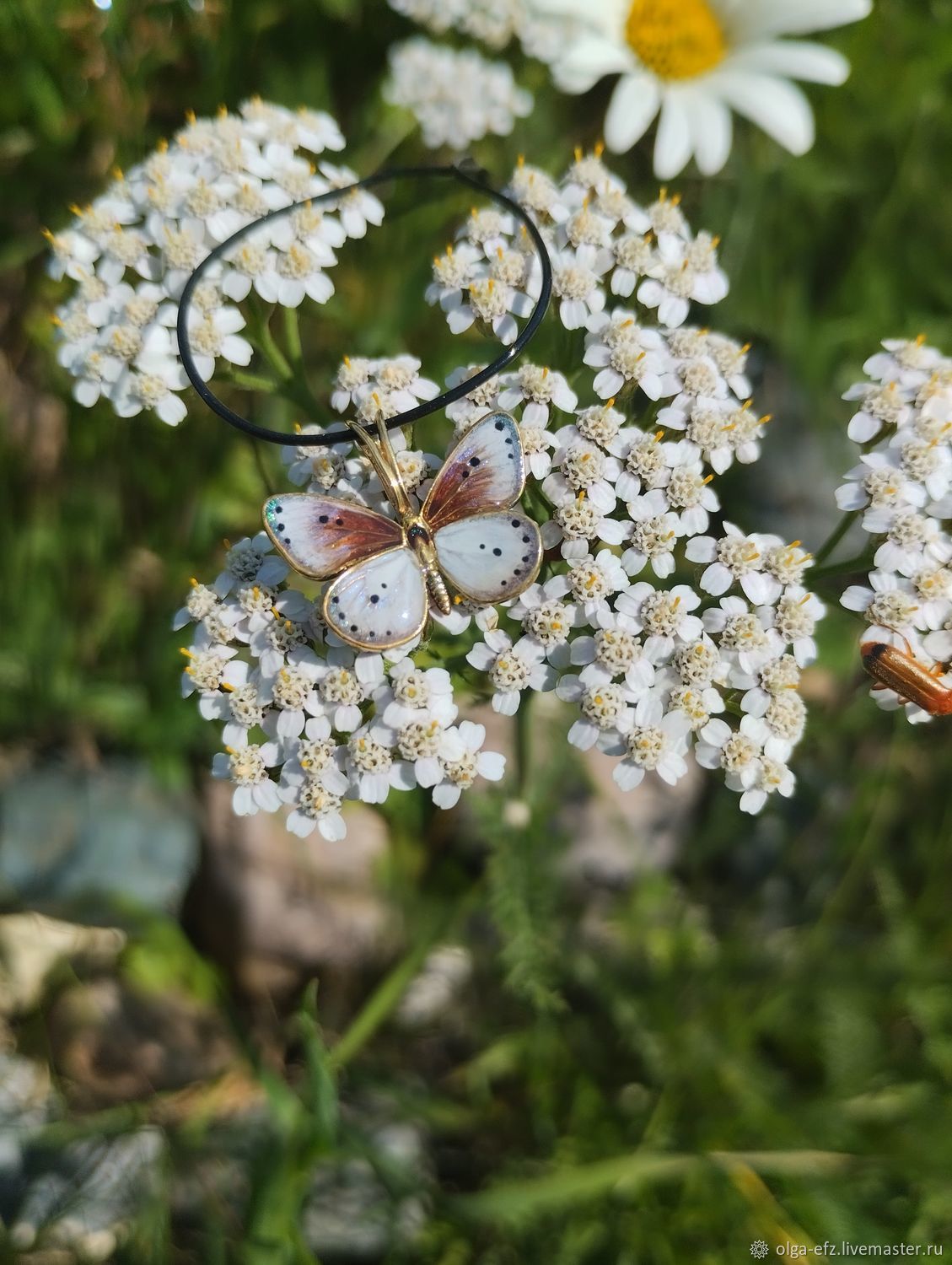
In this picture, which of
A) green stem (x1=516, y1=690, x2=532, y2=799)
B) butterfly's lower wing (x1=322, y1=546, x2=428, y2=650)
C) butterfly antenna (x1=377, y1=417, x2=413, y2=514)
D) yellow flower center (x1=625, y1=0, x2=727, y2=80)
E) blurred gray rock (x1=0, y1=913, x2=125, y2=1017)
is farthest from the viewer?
blurred gray rock (x1=0, y1=913, x2=125, y2=1017)

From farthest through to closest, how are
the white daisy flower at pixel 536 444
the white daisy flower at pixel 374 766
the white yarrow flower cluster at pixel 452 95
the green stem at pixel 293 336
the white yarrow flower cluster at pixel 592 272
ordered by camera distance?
the white yarrow flower cluster at pixel 452 95, the green stem at pixel 293 336, the white yarrow flower cluster at pixel 592 272, the white daisy flower at pixel 536 444, the white daisy flower at pixel 374 766

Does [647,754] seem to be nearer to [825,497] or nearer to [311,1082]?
[311,1082]

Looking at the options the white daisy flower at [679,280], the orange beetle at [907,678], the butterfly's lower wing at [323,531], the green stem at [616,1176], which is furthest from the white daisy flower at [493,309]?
the green stem at [616,1176]

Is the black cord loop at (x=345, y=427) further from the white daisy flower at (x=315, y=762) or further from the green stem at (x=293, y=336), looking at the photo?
the white daisy flower at (x=315, y=762)

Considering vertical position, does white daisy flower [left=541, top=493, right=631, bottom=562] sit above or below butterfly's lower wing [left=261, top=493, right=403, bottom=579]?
above

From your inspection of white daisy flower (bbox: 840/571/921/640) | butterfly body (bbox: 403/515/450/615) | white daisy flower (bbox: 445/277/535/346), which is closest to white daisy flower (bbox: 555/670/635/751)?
butterfly body (bbox: 403/515/450/615)

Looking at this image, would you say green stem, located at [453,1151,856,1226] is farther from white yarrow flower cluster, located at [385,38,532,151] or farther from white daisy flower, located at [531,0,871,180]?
white yarrow flower cluster, located at [385,38,532,151]

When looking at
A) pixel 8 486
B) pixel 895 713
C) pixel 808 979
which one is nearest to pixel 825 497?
pixel 895 713
